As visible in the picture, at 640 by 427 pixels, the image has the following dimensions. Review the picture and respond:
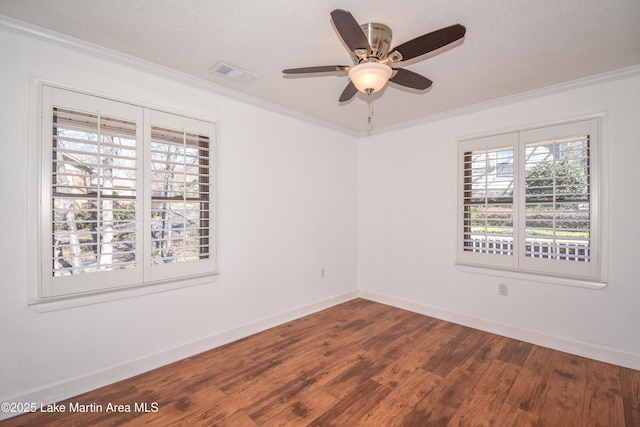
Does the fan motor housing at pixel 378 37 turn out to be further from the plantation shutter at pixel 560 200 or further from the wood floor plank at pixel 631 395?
the wood floor plank at pixel 631 395

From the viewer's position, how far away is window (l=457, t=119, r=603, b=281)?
2.72 meters

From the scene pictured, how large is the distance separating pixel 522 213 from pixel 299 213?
2540mm

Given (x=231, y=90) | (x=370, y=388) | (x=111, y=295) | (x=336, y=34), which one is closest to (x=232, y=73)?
(x=231, y=90)

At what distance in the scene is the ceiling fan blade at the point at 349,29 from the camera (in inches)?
57.0

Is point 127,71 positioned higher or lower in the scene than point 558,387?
higher

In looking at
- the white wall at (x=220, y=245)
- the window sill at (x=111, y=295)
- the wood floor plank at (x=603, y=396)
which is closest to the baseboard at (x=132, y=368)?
the white wall at (x=220, y=245)

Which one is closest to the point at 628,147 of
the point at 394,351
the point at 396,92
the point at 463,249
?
the point at 463,249

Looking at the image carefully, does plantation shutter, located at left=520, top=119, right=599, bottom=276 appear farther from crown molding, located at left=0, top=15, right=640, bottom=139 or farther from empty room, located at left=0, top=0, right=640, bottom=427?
crown molding, located at left=0, top=15, right=640, bottom=139

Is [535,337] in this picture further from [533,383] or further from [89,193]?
[89,193]

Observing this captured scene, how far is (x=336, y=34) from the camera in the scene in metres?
1.98

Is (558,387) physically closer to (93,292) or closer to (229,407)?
(229,407)

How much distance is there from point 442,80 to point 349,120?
1.46 m

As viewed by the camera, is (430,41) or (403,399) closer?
(430,41)

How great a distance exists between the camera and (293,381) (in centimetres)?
231
